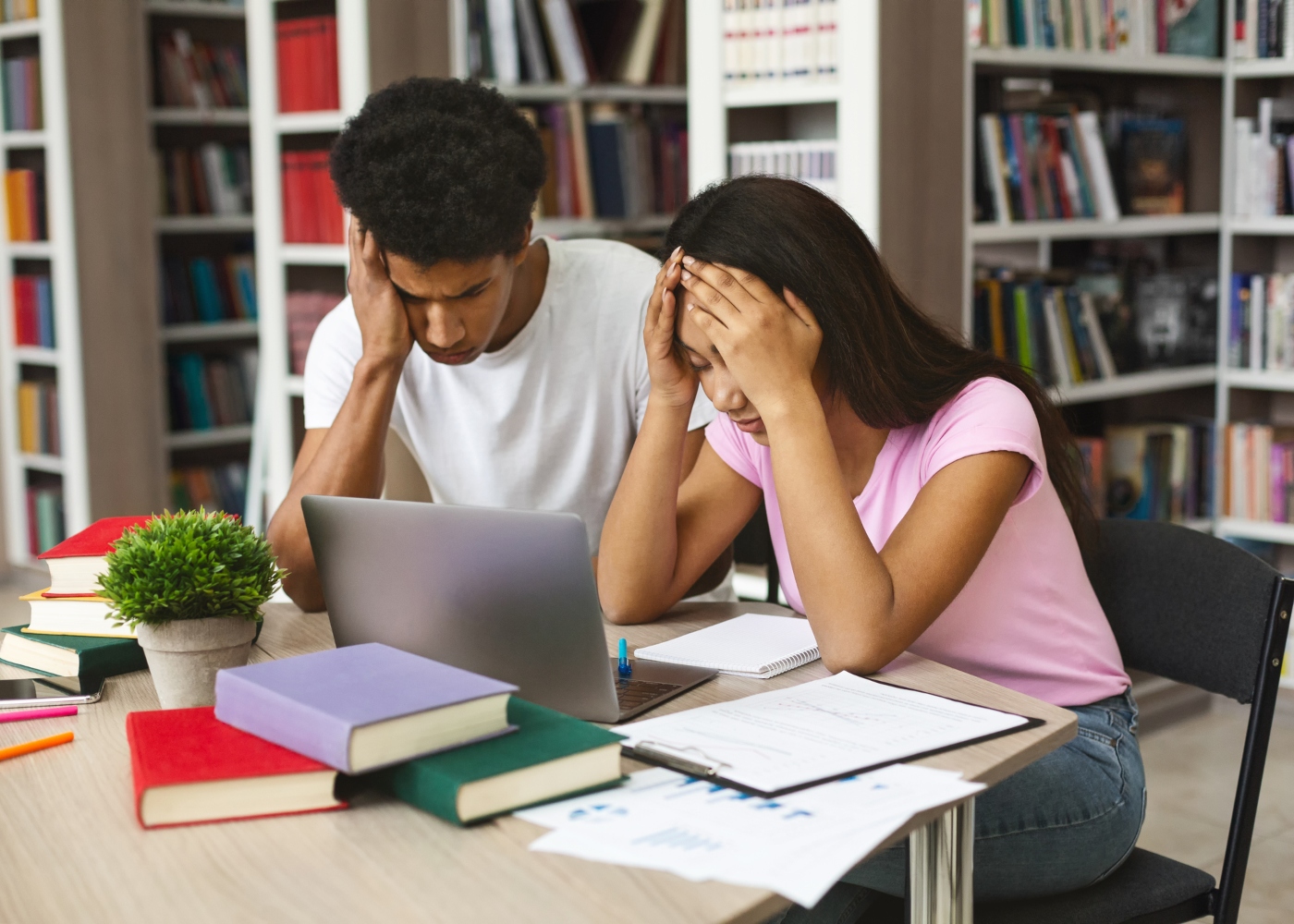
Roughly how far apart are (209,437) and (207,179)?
2.88ft

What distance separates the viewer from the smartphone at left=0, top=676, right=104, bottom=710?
1.19 m

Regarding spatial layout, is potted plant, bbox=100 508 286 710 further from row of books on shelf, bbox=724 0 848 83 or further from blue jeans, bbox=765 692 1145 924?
row of books on shelf, bbox=724 0 848 83

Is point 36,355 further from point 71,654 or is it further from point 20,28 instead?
point 71,654

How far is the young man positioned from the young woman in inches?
6.8

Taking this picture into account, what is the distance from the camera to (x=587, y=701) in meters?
1.11

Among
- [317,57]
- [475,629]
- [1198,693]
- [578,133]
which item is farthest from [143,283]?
[475,629]

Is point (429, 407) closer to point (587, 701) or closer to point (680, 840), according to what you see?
point (587, 701)

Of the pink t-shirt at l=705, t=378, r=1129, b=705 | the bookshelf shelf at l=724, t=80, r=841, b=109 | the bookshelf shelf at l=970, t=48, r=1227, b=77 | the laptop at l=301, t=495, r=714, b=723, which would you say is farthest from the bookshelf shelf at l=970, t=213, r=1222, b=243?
the laptop at l=301, t=495, r=714, b=723

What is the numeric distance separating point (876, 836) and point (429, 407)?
119cm

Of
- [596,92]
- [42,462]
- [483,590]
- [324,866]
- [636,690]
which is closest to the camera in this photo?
[324,866]

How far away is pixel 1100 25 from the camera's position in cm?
305

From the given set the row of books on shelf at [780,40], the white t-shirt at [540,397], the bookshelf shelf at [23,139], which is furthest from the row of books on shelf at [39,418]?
the white t-shirt at [540,397]

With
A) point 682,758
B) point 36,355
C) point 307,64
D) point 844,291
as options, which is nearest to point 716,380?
point 844,291

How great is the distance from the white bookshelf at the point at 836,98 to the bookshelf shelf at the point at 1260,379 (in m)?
1.27
